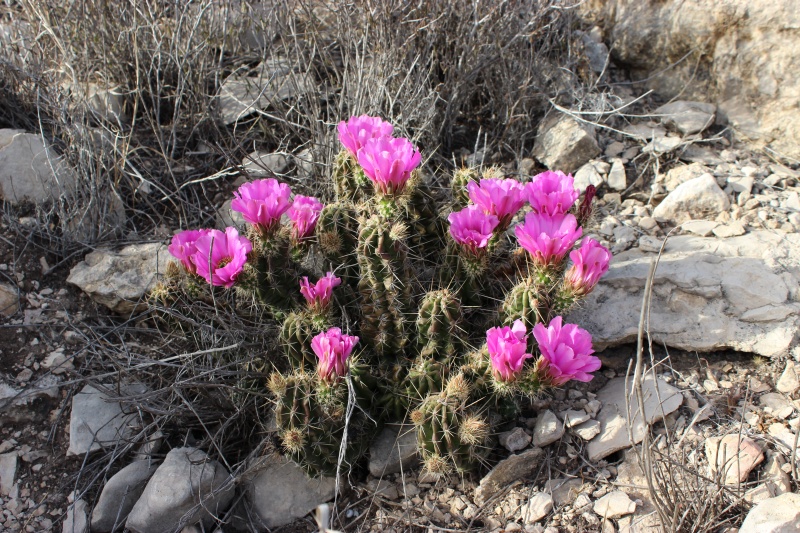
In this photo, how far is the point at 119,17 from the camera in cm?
364

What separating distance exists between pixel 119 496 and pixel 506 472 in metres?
1.30

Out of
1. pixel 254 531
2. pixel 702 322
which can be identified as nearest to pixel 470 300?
pixel 702 322

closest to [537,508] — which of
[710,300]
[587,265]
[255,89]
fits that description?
[587,265]

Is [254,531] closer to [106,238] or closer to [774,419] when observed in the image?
[106,238]

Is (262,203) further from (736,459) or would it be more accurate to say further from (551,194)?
(736,459)

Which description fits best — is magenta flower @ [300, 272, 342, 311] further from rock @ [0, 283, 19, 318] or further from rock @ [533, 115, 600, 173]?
rock @ [533, 115, 600, 173]

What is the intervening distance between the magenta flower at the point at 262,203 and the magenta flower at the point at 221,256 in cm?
8

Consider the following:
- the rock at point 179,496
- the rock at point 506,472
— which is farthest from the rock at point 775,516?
the rock at point 179,496

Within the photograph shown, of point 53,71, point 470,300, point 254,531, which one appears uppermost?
point 53,71

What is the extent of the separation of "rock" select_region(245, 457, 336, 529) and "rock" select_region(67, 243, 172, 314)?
838 millimetres

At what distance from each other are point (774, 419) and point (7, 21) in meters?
4.28

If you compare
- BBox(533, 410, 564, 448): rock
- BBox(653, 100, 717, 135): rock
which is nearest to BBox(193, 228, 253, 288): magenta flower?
BBox(533, 410, 564, 448): rock

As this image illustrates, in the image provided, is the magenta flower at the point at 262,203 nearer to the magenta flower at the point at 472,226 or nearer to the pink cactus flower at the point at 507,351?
the magenta flower at the point at 472,226

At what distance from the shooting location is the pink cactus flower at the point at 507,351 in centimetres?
204
